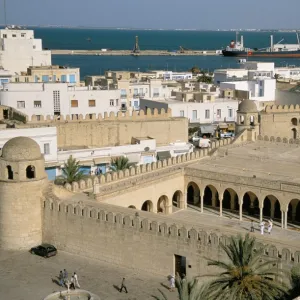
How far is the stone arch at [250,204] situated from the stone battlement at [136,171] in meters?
3.36

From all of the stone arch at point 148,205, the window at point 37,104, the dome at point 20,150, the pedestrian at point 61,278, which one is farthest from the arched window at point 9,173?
the window at point 37,104

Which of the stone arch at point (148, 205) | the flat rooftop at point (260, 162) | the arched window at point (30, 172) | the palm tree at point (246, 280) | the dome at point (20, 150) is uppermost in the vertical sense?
the dome at point (20, 150)

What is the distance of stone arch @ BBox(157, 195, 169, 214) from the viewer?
31234mm

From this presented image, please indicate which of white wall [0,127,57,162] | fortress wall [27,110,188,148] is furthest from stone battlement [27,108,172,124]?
white wall [0,127,57,162]

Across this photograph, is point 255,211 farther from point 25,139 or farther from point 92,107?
point 92,107

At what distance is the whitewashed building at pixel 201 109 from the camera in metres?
48.8

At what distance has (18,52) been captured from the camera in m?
71.3

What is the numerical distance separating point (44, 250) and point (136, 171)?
7339 millimetres

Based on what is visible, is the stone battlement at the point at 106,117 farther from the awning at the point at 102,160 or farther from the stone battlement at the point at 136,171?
the stone battlement at the point at 136,171

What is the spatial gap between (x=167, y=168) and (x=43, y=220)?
8.83 meters

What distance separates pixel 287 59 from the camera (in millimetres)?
178250

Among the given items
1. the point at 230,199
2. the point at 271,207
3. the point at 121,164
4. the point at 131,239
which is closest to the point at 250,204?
the point at 230,199

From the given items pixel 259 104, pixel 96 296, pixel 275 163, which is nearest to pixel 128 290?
pixel 96 296

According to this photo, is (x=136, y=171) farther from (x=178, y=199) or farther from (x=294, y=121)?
(x=294, y=121)
